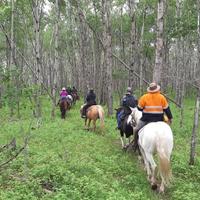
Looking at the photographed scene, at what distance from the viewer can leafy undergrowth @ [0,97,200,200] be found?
8.38m

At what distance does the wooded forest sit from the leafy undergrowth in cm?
27

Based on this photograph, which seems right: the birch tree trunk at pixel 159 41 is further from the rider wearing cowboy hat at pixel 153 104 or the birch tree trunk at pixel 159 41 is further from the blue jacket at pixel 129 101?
the rider wearing cowboy hat at pixel 153 104

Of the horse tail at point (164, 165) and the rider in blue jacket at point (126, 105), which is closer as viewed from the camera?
the horse tail at point (164, 165)

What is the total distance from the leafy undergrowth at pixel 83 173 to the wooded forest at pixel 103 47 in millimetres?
268

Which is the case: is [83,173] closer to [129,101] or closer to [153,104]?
[153,104]

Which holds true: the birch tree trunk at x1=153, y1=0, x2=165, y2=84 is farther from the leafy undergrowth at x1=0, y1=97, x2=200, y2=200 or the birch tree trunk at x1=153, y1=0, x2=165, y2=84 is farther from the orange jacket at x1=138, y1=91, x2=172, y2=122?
the leafy undergrowth at x1=0, y1=97, x2=200, y2=200

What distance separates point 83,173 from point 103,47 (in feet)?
23.9

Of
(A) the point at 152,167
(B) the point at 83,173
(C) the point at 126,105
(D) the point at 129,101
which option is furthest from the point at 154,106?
(D) the point at 129,101

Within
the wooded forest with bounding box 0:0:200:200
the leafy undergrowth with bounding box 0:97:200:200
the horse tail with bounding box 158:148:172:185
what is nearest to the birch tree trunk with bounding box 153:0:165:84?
the wooded forest with bounding box 0:0:200:200

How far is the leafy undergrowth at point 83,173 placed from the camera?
27.5 feet

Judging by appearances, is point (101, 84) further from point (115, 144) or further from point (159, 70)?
point (159, 70)

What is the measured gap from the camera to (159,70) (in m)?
13.0

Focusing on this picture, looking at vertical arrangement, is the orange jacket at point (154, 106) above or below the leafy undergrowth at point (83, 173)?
above

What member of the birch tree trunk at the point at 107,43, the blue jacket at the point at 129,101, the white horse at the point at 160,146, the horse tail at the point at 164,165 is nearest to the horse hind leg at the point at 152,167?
the white horse at the point at 160,146
